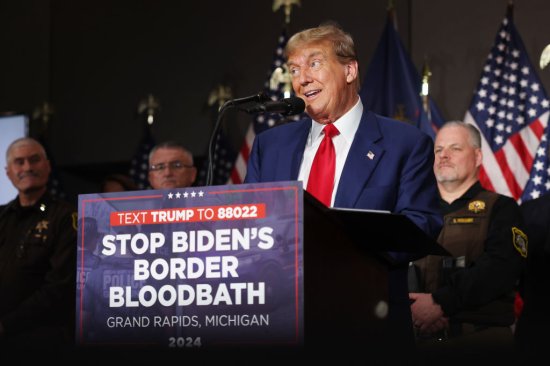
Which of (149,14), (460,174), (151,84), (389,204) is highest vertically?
(149,14)

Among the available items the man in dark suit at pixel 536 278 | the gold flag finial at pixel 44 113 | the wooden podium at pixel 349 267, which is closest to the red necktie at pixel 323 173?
the wooden podium at pixel 349 267

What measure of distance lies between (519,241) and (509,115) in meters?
2.33

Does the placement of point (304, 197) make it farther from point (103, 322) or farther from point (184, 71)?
point (184, 71)

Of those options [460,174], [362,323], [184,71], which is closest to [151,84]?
[184,71]

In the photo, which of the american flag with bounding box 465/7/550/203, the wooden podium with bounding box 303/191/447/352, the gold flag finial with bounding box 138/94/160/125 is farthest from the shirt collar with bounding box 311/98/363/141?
the gold flag finial with bounding box 138/94/160/125

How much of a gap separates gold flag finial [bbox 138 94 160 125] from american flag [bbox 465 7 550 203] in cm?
280

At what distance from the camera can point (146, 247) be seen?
1.87 metres

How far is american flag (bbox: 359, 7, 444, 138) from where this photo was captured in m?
6.29

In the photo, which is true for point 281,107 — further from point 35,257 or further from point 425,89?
point 425,89

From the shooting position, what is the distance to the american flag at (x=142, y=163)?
744cm

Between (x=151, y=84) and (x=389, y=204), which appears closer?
(x=389, y=204)

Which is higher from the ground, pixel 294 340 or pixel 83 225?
pixel 83 225

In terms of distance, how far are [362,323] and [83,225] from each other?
64cm

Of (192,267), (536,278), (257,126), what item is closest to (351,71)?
(192,267)
